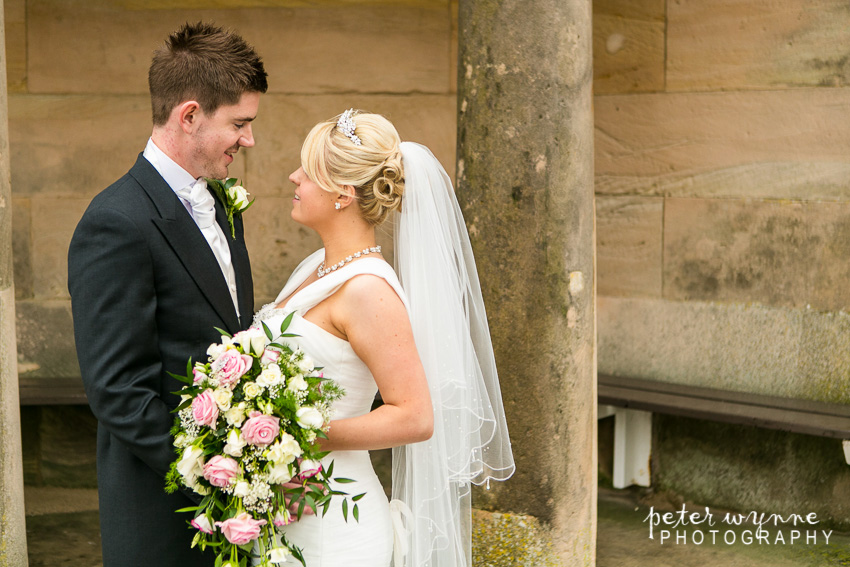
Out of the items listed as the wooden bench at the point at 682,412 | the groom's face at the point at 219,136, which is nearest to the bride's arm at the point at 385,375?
the groom's face at the point at 219,136

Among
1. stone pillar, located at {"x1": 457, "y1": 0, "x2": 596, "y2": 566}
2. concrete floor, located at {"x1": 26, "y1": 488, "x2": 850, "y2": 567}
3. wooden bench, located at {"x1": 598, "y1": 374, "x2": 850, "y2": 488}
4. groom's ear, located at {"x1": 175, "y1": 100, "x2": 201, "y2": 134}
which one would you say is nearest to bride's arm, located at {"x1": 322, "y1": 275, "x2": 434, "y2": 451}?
groom's ear, located at {"x1": 175, "y1": 100, "x2": 201, "y2": 134}

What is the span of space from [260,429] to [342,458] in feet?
1.87

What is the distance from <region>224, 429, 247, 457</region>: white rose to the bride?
14.0 inches

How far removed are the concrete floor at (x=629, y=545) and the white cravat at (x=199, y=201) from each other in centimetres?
310

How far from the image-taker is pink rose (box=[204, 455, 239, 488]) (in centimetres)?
225

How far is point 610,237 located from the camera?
637cm

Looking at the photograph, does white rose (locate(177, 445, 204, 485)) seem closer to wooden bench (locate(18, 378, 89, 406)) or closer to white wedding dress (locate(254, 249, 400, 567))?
white wedding dress (locate(254, 249, 400, 567))

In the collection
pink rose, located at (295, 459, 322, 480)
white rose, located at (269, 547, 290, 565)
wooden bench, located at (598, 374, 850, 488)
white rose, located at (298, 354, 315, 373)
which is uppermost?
white rose, located at (298, 354, 315, 373)

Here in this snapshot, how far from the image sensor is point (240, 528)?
230 centimetres

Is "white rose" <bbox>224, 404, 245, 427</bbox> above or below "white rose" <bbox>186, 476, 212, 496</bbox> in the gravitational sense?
above

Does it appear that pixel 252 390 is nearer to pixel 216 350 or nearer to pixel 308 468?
pixel 216 350

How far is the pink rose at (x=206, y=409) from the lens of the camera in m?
2.23

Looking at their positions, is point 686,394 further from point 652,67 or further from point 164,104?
point 164,104

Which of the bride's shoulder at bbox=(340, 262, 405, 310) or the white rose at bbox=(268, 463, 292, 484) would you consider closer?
the white rose at bbox=(268, 463, 292, 484)
